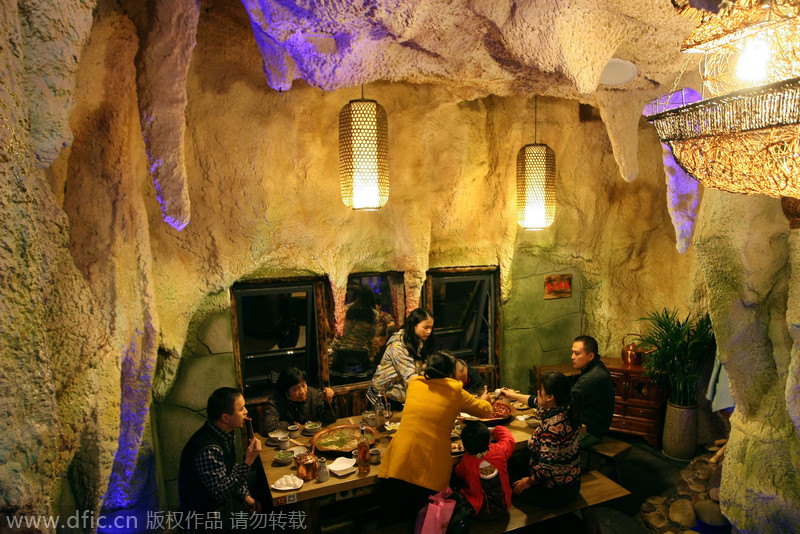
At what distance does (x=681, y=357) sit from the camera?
5.69 m

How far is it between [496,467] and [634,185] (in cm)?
454

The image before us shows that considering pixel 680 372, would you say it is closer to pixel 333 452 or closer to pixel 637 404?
pixel 637 404

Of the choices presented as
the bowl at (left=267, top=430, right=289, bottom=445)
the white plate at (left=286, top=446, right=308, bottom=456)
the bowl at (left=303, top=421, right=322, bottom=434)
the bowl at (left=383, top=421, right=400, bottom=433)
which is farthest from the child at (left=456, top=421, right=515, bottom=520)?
the bowl at (left=267, top=430, right=289, bottom=445)

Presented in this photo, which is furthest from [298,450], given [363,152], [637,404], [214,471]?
[637,404]

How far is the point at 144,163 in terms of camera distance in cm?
393

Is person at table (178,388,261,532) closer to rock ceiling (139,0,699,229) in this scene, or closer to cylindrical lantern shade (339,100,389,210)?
rock ceiling (139,0,699,229)

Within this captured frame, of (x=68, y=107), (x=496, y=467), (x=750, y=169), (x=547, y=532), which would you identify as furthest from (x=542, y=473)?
(x=68, y=107)

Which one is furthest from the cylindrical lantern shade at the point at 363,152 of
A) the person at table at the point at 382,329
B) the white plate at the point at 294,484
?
the white plate at the point at 294,484

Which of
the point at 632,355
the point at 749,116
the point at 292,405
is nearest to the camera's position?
the point at 749,116

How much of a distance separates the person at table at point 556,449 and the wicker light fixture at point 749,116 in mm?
2100

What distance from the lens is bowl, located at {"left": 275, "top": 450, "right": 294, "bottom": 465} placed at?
3849 mm

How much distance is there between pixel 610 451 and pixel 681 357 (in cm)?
149

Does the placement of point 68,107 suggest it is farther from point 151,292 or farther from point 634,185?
point 634,185

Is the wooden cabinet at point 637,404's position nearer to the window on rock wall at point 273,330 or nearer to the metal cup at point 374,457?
the metal cup at point 374,457
